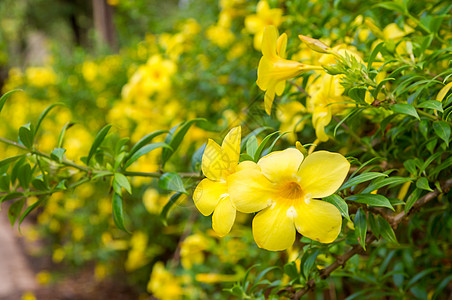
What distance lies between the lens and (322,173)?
49cm

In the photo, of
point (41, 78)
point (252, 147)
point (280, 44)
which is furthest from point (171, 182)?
point (41, 78)

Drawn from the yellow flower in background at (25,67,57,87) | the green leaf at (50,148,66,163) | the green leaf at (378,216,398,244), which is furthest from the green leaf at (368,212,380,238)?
the yellow flower in background at (25,67,57,87)

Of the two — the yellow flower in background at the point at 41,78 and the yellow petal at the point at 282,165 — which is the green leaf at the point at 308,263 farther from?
the yellow flower in background at the point at 41,78

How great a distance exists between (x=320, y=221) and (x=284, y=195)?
0.20 feet

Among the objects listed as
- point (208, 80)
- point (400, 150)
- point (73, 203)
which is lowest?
point (73, 203)

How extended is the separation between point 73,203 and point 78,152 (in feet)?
2.43

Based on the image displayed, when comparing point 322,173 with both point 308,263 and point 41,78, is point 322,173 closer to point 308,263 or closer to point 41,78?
point 308,263

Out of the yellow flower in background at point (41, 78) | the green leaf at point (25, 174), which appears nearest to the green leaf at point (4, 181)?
the green leaf at point (25, 174)

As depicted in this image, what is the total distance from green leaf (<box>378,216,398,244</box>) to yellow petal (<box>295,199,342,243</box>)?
136 mm

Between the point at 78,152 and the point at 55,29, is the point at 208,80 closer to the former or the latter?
the point at 78,152

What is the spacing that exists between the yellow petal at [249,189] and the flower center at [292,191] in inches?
0.8

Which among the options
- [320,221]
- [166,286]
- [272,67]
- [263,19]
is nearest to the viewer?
[320,221]

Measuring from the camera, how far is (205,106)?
196 cm

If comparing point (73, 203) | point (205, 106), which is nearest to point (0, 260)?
point (73, 203)
